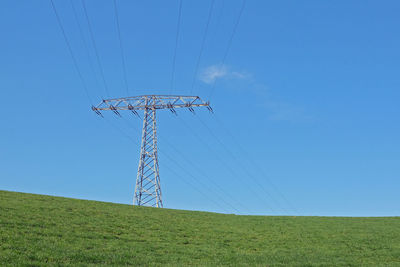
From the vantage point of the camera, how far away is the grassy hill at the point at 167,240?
1622 centimetres

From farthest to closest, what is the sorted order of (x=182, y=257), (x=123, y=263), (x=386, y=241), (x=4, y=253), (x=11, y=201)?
(x=11, y=201) < (x=386, y=241) < (x=182, y=257) < (x=123, y=263) < (x=4, y=253)

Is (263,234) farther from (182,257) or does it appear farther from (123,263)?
(123,263)

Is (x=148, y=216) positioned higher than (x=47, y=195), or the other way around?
(x=47, y=195)

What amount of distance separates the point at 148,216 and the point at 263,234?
31.2 feet

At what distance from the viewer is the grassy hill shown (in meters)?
16.2

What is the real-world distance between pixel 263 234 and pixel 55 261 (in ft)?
52.2

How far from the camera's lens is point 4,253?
14.4 m

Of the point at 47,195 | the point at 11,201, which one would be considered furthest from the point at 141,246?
the point at 47,195

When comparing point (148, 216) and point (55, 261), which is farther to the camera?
point (148, 216)

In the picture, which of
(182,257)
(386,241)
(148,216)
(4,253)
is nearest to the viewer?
(4,253)

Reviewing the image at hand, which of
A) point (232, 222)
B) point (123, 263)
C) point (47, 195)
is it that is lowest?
point (123, 263)

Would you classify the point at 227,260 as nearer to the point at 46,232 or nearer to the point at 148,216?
the point at 46,232

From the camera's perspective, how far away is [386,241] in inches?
982

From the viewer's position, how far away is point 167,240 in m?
21.7
